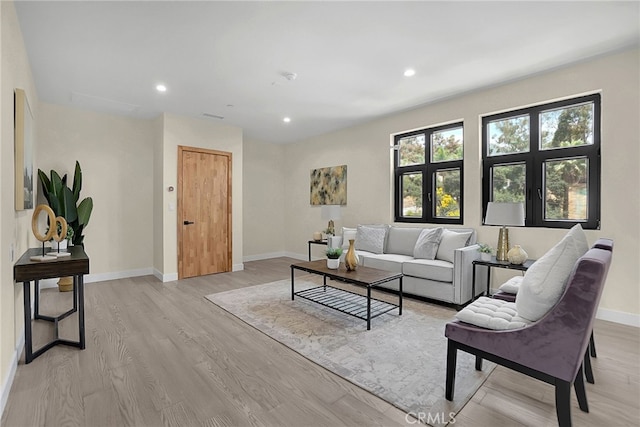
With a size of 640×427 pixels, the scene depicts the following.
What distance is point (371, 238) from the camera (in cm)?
484

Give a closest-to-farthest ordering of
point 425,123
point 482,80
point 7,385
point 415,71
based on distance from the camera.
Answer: point 7,385
point 415,71
point 482,80
point 425,123

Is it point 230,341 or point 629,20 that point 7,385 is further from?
point 629,20

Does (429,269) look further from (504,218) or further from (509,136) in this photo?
(509,136)

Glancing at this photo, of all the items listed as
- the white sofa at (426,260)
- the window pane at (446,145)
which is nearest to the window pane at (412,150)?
the window pane at (446,145)

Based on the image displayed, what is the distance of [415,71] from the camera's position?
3.40 m

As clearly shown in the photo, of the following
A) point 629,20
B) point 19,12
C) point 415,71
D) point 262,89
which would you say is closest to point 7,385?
point 19,12

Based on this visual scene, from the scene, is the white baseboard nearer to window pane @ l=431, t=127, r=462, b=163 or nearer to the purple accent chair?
the purple accent chair

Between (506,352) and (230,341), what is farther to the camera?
(230,341)

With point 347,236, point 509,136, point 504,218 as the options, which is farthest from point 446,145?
point 347,236

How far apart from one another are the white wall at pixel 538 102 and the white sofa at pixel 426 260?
0.41m

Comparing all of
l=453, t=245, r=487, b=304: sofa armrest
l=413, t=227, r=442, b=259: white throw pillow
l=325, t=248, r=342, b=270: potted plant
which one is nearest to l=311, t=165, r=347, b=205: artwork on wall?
l=413, t=227, r=442, b=259: white throw pillow

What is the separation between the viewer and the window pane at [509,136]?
12.6 feet

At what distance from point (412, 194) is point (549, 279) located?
336 cm

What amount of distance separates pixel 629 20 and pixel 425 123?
2.33 metres
